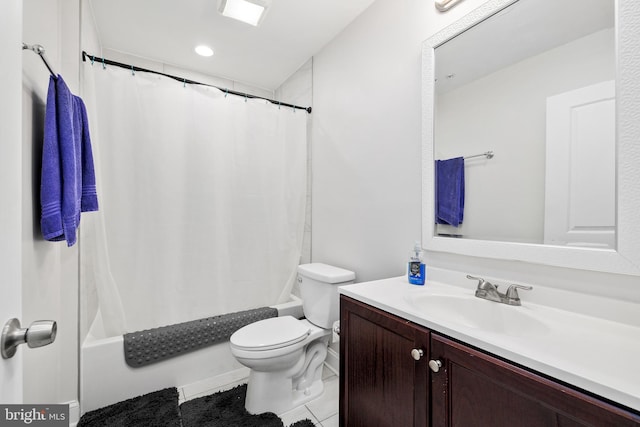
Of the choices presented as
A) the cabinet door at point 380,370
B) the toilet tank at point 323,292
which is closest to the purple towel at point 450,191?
the cabinet door at point 380,370

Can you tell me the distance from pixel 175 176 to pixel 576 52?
2068 millimetres

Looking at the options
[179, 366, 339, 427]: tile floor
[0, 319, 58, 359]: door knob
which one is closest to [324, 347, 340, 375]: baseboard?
[179, 366, 339, 427]: tile floor

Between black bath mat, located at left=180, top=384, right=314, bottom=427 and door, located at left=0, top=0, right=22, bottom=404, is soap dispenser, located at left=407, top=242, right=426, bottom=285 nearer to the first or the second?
black bath mat, located at left=180, top=384, right=314, bottom=427

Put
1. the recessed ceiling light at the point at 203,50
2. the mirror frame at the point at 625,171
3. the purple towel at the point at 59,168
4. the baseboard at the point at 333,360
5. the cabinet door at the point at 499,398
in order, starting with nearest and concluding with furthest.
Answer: the cabinet door at the point at 499,398 → the mirror frame at the point at 625,171 → the purple towel at the point at 59,168 → the baseboard at the point at 333,360 → the recessed ceiling light at the point at 203,50

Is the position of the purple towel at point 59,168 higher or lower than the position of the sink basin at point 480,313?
higher

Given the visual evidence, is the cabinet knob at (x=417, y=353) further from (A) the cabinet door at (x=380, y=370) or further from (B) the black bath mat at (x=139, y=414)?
(B) the black bath mat at (x=139, y=414)

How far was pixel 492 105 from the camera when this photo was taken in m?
1.21

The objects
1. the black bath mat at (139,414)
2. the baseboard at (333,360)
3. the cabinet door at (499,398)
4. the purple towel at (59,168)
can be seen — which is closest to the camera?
the cabinet door at (499,398)

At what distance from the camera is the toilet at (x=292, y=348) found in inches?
58.7

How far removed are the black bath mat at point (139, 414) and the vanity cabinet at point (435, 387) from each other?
3.15ft

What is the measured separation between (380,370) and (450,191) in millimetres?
848

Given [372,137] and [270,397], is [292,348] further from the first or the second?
[372,137]

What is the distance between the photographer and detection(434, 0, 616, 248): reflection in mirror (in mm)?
909

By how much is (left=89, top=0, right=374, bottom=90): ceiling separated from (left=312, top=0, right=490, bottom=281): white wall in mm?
176
